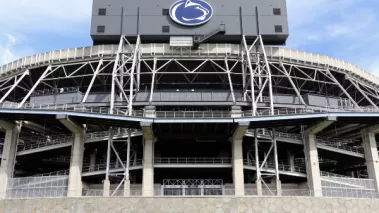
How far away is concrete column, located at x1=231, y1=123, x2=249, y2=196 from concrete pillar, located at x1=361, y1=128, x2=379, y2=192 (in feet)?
46.2

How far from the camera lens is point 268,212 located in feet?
87.1

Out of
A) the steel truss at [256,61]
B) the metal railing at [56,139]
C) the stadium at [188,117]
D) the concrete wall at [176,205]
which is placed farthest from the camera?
the steel truss at [256,61]

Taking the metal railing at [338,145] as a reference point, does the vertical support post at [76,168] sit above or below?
below

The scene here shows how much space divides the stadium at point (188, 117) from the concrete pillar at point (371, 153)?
0.13m

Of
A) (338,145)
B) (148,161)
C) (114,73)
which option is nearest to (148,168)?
(148,161)

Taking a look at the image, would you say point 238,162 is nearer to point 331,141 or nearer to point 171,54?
point 331,141

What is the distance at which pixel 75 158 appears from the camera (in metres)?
32.7

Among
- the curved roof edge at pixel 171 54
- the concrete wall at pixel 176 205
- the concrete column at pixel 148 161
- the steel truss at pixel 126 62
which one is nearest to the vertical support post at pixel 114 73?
the steel truss at pixel 126 62

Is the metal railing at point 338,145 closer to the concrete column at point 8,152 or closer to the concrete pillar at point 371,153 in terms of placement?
the concrete pillar at point 371,153

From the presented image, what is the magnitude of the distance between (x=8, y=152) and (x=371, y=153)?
3798 cm

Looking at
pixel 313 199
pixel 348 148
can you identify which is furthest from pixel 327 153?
pixel 313 199

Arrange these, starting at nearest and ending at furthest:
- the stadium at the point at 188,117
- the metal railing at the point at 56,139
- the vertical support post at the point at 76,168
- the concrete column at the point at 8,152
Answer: the vertical support post at the point at 76,168, the stadium at the point at 188,117, the concrete column at the point at 8,152, the metal railing at the point at 56,139

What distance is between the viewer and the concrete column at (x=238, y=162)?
31.1m

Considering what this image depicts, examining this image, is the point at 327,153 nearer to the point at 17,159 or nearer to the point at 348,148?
the point at 348,148
